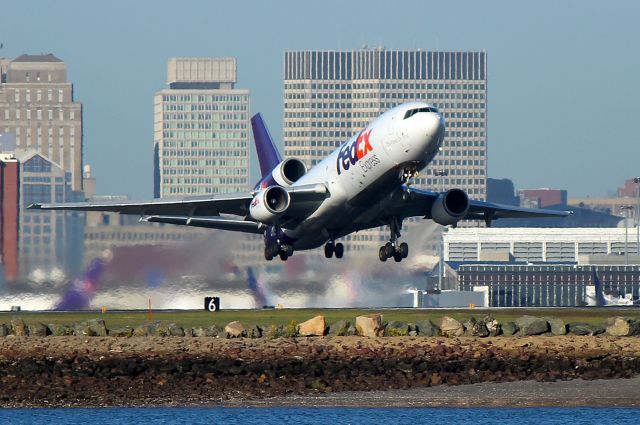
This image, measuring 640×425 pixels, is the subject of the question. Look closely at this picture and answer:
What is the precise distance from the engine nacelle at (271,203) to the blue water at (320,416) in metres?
15.4

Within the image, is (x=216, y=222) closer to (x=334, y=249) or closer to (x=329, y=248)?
(x=329, y=248)

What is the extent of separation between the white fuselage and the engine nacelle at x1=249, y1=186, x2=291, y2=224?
4.59 feet

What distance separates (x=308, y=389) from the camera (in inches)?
2024

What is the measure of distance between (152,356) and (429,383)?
33.0 ft

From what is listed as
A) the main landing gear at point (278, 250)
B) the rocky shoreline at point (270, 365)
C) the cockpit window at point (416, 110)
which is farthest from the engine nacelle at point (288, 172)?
the rocky shoreline at point (270, 365)

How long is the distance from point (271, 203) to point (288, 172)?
4649 mm

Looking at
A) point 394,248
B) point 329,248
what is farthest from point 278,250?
point 394,248

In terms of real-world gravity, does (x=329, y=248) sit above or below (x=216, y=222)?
below

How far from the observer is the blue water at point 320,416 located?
46.3 meters

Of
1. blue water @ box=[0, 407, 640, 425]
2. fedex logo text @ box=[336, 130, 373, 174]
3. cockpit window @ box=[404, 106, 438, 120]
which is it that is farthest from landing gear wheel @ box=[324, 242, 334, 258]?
blue water @ box=[0, 407, 640, 425]

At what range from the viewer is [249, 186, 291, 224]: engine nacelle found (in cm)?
6303

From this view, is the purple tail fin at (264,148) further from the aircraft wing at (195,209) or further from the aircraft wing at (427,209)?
the aircraft wing at (427,209)

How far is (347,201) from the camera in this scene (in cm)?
6209

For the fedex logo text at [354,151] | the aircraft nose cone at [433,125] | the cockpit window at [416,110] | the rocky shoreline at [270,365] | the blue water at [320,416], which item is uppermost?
the cockpit window at [416,110]
